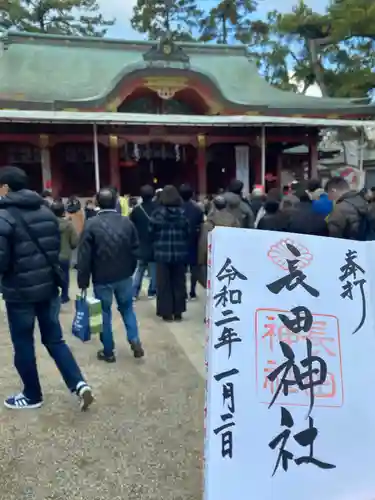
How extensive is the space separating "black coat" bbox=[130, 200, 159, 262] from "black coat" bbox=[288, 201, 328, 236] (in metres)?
2.00

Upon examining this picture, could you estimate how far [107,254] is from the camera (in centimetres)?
390

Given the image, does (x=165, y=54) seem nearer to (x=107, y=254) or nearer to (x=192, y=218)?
(x=192, y=218)

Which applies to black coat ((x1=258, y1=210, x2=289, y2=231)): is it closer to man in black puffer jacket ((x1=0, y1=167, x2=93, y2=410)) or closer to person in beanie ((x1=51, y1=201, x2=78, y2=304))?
man in black puffer jacket ((x1=0, y1=167, x2=93, y2=410))

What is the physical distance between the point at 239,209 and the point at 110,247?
2041 millimetres

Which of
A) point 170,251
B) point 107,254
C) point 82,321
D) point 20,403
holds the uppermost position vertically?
point 107,254

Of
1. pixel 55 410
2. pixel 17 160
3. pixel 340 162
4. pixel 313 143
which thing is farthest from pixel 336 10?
pixel 55 410

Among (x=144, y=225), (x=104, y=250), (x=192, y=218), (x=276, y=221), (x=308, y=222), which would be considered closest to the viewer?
(x=104, y=250)

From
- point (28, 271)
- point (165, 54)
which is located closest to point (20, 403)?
point (28, 271)

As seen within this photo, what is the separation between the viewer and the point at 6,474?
2.65 meters

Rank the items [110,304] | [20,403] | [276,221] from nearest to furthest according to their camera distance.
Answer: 1. [20,403]
2. [110,304]
3. [276,221]

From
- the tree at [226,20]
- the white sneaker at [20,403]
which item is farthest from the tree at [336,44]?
the white sneaker at [20,403]

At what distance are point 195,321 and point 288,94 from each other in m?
11.4

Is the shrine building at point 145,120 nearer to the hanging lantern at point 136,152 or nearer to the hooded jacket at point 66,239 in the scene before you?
the hanging lantern at point 136,152

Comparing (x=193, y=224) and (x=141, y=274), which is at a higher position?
(x=193, y=224)
